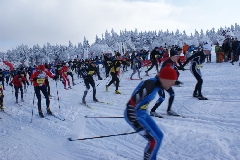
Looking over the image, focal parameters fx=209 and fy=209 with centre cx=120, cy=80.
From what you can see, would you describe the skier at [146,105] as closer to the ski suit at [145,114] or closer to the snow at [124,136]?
the ski suit at [145,114]

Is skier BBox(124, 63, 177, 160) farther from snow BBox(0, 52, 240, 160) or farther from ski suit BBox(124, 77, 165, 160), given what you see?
snow BBox(0, 52, 240, 160)

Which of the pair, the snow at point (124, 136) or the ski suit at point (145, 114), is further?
the snow at point (124, 136)

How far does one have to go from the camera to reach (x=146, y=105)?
11.0ft

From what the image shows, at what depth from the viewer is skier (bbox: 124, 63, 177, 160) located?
10.2 ft

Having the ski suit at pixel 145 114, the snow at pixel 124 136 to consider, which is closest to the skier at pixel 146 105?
the ski suit at pixel 145 114

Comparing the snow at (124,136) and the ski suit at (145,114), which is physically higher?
the ski suit at (145,114)

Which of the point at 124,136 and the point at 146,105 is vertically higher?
the point at 146,105

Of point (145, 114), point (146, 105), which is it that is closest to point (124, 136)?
point (145, 114)

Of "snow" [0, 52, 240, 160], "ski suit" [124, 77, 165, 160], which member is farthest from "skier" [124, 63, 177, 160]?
"snow" [0, 52, 240, 160]

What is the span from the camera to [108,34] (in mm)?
128125

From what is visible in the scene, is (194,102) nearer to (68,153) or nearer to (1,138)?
(68,153)

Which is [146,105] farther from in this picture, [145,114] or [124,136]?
[124,136]

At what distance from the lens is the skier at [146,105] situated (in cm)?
312

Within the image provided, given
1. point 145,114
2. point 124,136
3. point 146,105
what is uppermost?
point 146,105
